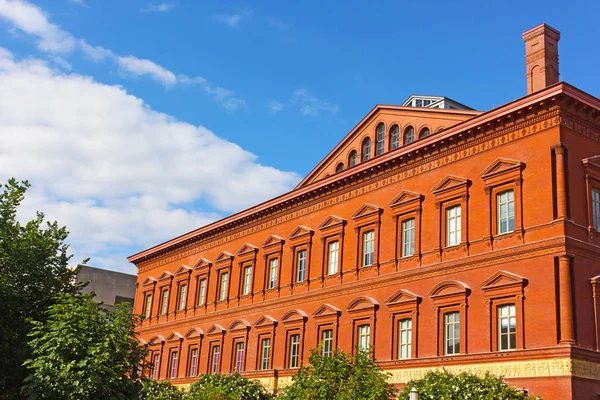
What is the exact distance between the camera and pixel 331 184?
37.5 metres

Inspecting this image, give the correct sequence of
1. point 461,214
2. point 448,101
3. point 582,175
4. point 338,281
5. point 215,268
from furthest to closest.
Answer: point 215,268
point 448,101
point 338,281
point 461,214
point 582,175

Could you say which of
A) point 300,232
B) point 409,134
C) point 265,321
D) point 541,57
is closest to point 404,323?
point 409,134

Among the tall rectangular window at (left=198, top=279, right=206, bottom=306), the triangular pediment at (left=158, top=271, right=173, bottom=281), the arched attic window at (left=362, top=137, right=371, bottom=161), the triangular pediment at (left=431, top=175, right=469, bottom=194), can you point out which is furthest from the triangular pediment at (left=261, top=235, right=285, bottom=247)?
the triangular pediment at (left=431, top=175, right=469, bottom=194)

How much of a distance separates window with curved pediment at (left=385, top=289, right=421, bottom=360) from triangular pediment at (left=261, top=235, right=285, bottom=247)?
1035 cm

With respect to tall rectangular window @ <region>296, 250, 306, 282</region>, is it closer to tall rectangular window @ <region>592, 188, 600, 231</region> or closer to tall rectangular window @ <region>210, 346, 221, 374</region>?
tall rectangular window @ <region>210, 346, 221, 374</region>

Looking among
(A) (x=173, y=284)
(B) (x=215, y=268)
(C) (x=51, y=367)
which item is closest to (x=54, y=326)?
(C) (x=51, y=367)

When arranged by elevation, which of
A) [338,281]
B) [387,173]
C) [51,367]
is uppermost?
[387,173]

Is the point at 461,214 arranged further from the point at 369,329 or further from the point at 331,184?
the point at 331,184

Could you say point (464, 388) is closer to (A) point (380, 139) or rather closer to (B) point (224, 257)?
(A) point (380, 139)

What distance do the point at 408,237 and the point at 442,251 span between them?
240 cm

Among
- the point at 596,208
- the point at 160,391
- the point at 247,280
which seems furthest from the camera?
the point at 160,391

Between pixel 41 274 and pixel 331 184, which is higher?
pixel 331 184

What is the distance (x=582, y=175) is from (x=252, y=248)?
828 inches

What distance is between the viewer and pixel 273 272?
4122 cm
